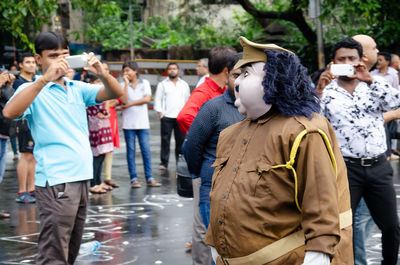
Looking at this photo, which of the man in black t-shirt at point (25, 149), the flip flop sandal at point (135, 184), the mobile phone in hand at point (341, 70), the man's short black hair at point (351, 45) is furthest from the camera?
the flip flop sandal at point (135, 184)

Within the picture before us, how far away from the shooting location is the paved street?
21.5ft

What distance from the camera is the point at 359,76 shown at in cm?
512

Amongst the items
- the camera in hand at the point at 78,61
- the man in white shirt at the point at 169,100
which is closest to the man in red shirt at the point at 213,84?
the camera in hand at the point at 78,61

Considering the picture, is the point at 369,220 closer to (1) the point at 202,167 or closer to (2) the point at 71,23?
(1) the point at 202,167

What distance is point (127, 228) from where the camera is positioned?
781 centimetres

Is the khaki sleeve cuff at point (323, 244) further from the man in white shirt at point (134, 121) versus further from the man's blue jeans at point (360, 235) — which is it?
the man in white shirt at point (134, 121)

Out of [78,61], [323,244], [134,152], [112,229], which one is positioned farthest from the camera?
[134,152]

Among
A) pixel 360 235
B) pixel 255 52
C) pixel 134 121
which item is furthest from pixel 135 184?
pixel 255 52

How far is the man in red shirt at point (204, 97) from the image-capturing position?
546cm

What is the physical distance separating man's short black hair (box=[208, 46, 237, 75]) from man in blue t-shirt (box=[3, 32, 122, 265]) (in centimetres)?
104

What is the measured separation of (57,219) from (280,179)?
2072 millimetres

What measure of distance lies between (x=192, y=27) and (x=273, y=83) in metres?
28.2

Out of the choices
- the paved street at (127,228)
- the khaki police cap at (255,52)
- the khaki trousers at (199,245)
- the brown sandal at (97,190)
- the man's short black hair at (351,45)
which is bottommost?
the brown sandal at (97,190)

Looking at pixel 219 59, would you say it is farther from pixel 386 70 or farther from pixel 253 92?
pixel 386 70
